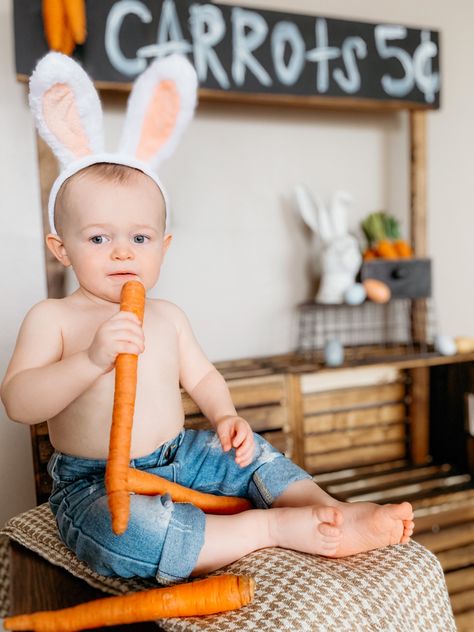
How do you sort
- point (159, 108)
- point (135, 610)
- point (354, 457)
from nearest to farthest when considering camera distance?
point (135, 610)
point (159, 108)
point (354, 457)

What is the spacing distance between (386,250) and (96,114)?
0.90 metres

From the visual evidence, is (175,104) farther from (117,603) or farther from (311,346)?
(311,346)

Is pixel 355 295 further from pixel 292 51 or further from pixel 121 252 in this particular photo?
pixel 121 252

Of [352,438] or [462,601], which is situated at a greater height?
[352,438]

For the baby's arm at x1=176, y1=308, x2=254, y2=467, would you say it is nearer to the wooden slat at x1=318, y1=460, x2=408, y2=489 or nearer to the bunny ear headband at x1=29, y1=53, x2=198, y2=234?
the bunny ear headband at x1=29, y1=53, x2=198, y2=234

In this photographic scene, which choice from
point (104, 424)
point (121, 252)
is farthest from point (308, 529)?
point (121, 252)

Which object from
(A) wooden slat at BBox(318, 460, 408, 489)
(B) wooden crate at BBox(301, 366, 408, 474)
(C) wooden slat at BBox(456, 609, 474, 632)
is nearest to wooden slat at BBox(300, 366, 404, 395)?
(B) wooden crate at BBox(301, 366, 408, 474)

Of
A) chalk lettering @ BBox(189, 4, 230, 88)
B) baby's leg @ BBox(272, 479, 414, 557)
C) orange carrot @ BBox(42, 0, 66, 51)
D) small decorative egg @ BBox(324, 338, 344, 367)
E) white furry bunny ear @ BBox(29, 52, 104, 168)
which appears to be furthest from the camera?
small decorative egg @ BBox(324, 338, 344, 367)

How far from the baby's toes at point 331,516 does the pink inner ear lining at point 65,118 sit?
0.57m

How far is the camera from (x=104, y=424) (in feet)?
2.57

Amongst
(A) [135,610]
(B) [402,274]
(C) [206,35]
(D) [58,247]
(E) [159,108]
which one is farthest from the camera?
(B) [402,274]

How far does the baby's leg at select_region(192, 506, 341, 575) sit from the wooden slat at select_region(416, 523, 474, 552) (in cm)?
68

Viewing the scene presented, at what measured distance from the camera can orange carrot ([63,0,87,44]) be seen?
112 cm

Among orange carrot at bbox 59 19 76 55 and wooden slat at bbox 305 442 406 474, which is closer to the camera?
orange carrot at bbox 59 19 76 55
